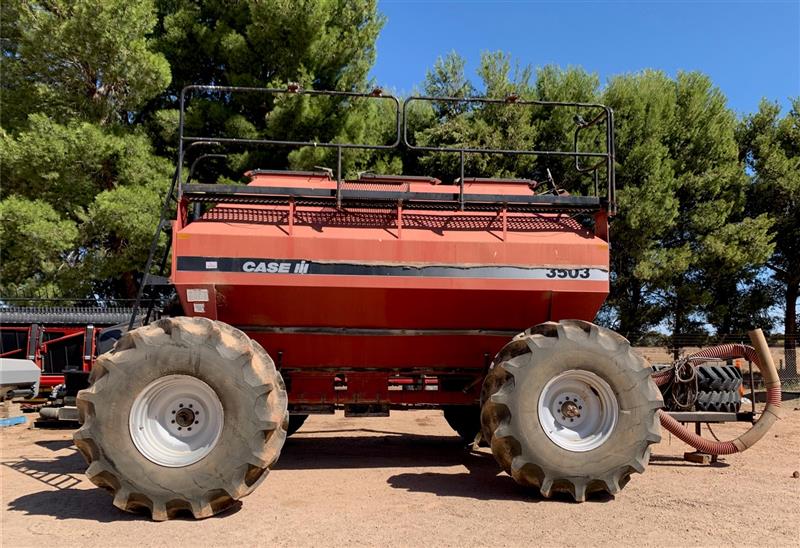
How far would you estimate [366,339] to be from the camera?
6215mm

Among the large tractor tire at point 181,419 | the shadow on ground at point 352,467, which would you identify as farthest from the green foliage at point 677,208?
the large tractor tire at point 181,419

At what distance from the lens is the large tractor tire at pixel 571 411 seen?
17.4ft

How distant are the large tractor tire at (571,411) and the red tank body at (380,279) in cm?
60

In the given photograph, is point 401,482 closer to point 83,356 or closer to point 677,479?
point 677,479

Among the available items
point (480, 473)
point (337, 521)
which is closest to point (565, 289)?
point (480, 473)

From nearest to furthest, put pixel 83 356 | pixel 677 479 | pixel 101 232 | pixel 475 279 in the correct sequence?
pixel 475 279
pixel 677 479
pixel 83 356
pixel 101 232

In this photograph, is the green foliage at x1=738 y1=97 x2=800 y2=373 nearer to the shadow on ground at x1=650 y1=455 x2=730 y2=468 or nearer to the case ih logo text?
the shadow on ground at x1=650 y1=455 x2=730 y2=468

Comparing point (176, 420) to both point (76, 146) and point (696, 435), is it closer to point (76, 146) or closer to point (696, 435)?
point (696, 435)

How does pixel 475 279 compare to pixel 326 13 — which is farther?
pixel 326 13

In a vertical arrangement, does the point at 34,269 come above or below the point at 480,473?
above

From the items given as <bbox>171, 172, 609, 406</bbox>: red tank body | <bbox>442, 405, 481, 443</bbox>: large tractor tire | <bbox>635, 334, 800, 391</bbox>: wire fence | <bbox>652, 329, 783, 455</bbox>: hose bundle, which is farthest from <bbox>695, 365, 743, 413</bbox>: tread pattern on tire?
<bbox>635, 334, 800, 391</bbox>: wire fence

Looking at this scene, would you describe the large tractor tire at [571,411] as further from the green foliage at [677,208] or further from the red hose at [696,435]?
the green foliage at [677,208]

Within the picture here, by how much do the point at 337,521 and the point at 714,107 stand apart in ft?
62.1

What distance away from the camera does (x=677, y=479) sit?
20.8ft
